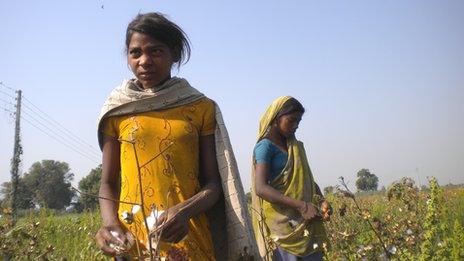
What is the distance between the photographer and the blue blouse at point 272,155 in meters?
2.97

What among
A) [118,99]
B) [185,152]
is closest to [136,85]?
[118,99]

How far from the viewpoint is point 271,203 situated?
9.63 ft

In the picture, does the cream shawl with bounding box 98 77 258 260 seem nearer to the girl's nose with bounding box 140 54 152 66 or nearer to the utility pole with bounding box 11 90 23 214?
the girl's nose with bounding box 140 54 152 66

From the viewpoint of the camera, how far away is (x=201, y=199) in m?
1.43

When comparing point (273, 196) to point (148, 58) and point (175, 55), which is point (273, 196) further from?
point (148, 58)

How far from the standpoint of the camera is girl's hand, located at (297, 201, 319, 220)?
2.70 m

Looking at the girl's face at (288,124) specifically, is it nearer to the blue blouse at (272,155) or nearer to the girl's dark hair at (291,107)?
the girl's dark hair at (291,107)

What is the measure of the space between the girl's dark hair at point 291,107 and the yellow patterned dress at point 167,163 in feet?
4.87

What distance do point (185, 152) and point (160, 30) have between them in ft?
1.45

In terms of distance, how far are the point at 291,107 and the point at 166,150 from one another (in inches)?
66.1

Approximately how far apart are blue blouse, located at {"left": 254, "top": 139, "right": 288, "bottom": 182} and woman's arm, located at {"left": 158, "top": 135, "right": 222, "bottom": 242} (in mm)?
1364

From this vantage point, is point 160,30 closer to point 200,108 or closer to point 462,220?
point 200,108

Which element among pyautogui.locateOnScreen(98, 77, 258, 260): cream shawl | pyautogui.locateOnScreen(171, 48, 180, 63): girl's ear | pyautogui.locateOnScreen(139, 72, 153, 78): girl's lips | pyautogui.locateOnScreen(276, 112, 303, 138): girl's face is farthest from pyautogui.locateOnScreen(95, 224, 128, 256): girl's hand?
pyautogui.locateOnScreen(276, 112, 303, 138): girl's face

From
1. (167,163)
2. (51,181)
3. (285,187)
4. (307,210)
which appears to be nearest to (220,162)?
(167,163)
